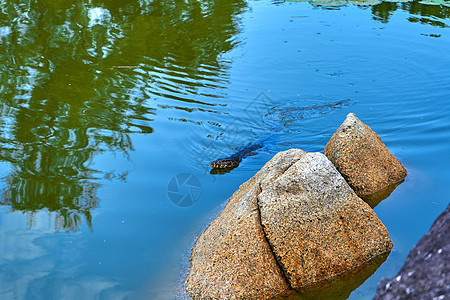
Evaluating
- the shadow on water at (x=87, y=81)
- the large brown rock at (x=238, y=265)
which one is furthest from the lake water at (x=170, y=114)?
the large brown rock at (x=238, y=265)

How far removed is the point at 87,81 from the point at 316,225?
6730 mm

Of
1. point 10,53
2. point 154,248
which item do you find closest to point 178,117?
point 154,248

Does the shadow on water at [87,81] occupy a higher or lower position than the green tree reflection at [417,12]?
lower

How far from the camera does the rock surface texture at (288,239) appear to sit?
4.44m

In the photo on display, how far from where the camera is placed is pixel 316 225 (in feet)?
15.1

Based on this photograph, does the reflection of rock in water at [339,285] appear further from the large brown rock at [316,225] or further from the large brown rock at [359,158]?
the large brown rock at [359,158]

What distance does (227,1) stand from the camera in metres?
14.4

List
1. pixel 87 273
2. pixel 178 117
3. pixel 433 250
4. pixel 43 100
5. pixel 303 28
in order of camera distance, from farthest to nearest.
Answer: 1. pixel 303 28
2. pixel 43 100
3. pixel 178 117
4. pixel 87 273
5. pixel 433 250

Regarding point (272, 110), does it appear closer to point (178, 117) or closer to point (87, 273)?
point (178, 117)

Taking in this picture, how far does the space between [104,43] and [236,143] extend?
5491 millimetres

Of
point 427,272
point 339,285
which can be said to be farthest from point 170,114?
point 427,272

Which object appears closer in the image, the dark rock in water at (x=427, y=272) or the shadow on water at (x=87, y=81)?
the dark rock in water at (x=427, y=272)

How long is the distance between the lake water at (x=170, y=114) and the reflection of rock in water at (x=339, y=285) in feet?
0.29

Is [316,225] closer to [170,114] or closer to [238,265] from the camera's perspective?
[238,265]
